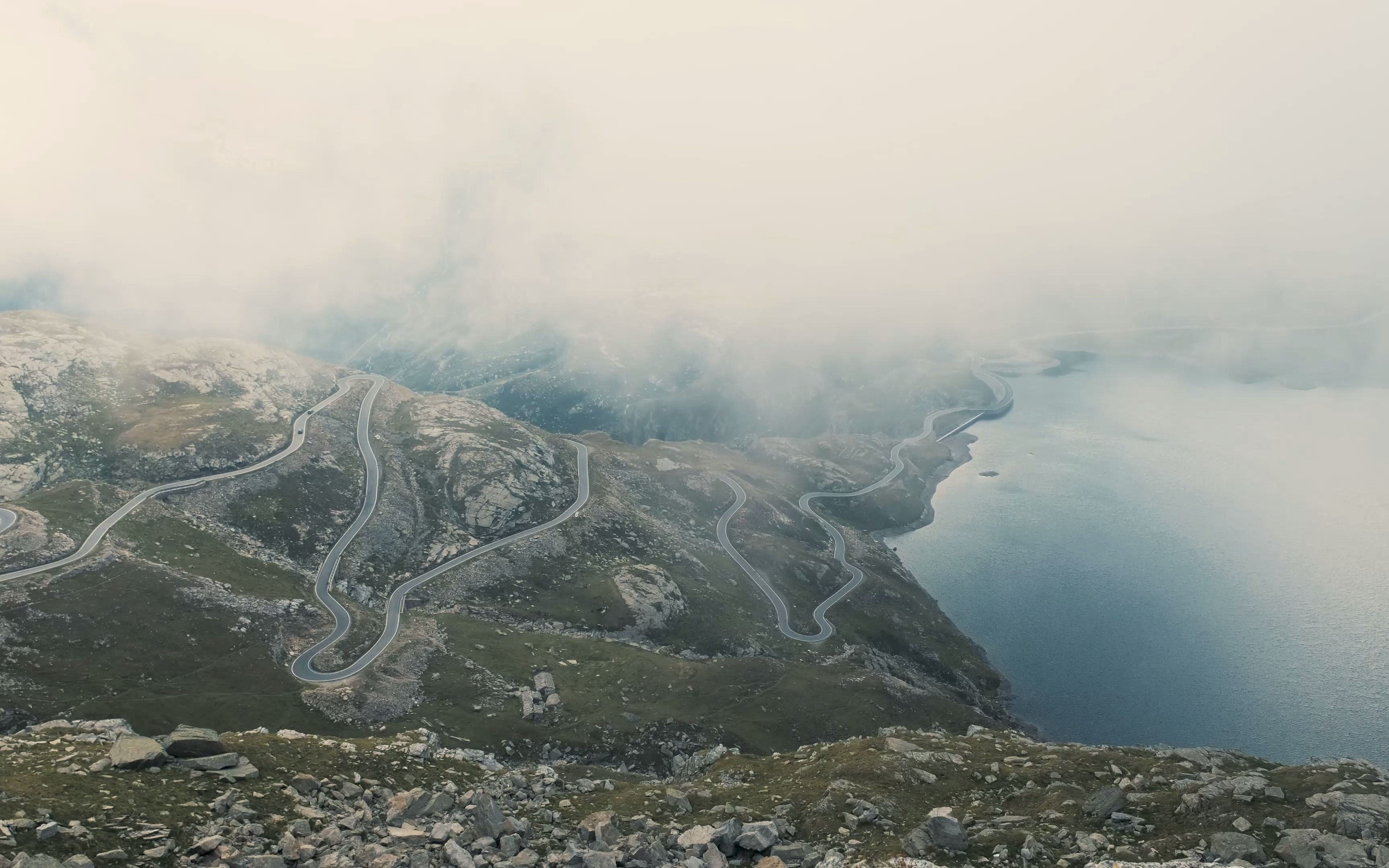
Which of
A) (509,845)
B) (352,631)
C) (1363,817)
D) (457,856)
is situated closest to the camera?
(457,856)

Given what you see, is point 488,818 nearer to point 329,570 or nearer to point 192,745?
point 192,745

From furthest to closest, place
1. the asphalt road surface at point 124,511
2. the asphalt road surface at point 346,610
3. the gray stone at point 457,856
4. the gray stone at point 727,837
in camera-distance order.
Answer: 1. the asphalt road surface at point 346,610
2. the asphalt road surface at point 124,511
3. the gray stone at point 727,837
4. the gray stone at point 457,856

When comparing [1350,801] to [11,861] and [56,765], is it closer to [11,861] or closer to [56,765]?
[11,861]

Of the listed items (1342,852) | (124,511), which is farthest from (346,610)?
(1342,852)

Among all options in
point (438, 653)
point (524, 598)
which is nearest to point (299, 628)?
point (438, 653)

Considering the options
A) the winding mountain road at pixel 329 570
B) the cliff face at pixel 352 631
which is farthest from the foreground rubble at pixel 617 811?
the winding mountain road at pixel 329 570

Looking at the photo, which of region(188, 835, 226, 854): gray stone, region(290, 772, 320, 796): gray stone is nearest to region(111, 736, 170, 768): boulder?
region(290, 772, 320, 796): gray stone

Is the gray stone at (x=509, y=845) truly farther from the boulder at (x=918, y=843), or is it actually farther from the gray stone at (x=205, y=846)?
the boulder at (x=918, y=843)

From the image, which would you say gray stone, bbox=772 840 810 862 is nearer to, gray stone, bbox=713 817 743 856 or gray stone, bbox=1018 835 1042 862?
gray stone, bbox=713 817 743 856
